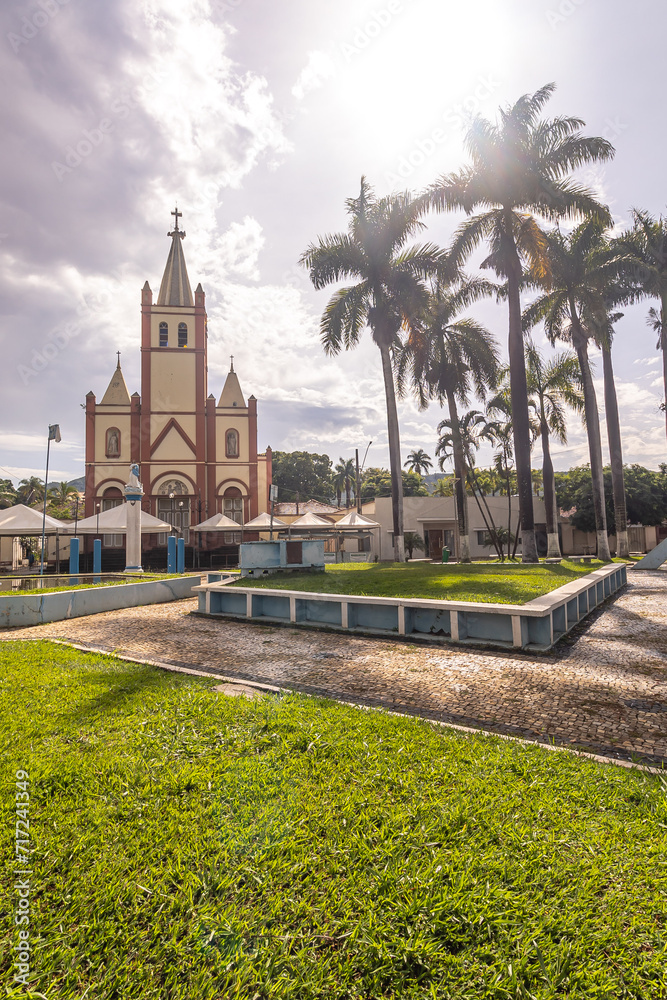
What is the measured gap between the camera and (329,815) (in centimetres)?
264

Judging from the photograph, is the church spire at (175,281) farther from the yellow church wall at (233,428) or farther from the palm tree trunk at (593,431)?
the palm tree trunk at (593,431)

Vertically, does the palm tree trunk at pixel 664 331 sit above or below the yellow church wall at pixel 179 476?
above

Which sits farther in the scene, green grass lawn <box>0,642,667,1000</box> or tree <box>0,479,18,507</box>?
tree <box>0,479,18,507</box>

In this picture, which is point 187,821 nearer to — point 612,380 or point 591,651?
point 591,651

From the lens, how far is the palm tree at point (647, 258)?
71.9 ft

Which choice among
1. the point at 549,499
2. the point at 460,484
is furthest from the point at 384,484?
the point at 460,484

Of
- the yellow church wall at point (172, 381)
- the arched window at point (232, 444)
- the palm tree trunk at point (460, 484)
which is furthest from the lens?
the arched window at point (232, 444)

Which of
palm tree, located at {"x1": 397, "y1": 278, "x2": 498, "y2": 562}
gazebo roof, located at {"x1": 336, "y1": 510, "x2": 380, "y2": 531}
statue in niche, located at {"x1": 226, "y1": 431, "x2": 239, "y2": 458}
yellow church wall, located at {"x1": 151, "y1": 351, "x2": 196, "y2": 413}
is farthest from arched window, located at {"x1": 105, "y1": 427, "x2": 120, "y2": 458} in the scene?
palm tree, located at {"x1": 397, "y1": 278, "x2": 498, "y2": 562}

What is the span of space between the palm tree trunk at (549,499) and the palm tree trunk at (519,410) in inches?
188

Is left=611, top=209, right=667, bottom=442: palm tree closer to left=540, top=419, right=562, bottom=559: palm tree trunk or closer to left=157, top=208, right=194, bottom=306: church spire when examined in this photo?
left=540, top=419, right=562, bottom=559: palm tree trunk

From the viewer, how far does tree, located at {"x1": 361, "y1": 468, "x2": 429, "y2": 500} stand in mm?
53881

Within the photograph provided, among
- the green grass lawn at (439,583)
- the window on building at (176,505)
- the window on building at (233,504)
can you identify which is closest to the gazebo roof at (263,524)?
the window on building at (233,504)

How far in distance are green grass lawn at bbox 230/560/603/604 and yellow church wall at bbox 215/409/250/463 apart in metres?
22.8

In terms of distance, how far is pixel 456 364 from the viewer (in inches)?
858
